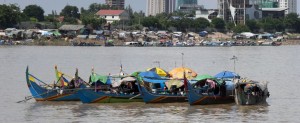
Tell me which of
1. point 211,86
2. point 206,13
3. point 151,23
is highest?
point 206,13

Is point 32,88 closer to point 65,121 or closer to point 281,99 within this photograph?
point 65,121

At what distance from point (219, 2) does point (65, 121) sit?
416ft

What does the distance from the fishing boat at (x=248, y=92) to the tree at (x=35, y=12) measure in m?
92.9

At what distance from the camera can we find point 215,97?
1122 inches

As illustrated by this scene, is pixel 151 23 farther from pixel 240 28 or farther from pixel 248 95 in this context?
pixel 248 95

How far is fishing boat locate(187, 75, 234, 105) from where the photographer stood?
1106 inches

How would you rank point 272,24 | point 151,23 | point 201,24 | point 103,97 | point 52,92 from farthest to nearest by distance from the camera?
1. point 272,24
2. point 201,24
3. point 151,23
4. point 52,92
5. point 103,97

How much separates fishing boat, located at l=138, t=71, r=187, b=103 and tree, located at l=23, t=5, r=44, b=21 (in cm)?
9182

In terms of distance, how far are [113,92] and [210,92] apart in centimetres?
365

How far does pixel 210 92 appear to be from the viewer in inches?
1123

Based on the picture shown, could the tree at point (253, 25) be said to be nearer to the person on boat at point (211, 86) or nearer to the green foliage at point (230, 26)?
the green foliage at point (230, 26)

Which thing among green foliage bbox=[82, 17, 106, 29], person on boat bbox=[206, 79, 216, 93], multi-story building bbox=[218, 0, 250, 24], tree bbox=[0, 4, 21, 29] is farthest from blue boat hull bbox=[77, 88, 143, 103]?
multi-story building bbox=[218, 0, 250, 24]

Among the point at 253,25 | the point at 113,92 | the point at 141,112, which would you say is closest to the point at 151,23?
the point at 253,25

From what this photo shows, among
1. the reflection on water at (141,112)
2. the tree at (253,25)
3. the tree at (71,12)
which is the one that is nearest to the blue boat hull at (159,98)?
the reflection on water at (141,112)
